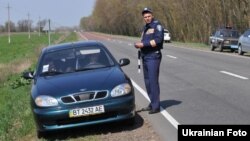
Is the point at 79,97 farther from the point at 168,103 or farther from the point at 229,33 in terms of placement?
the point at 229,33

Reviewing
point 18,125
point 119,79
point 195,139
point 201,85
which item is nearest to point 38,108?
point 119,79

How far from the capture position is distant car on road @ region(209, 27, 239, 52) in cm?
3347

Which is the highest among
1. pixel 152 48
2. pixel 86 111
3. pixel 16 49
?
pixel 152 48

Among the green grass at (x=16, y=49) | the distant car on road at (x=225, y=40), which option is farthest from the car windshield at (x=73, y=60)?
the green grass at (x=16, y=49)

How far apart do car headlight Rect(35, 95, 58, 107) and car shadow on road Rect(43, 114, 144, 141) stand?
65 cm

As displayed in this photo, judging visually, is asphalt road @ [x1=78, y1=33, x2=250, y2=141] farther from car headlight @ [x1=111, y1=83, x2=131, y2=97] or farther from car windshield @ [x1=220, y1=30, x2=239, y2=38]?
car windshield @ [x1=220, y1=30, x2=239, y2=38]

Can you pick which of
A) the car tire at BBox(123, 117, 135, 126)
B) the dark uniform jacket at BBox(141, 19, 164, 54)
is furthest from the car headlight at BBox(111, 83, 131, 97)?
the dark uniform jacket at BBox(141, 19, 164, 54)

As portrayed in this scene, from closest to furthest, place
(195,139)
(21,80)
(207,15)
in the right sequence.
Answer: (195,139) → (21,80) → (207,15)

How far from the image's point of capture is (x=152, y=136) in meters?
8.36

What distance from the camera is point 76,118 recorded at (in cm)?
844

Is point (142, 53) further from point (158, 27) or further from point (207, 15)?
point (207, 15)

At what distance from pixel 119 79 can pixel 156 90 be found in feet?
4.41

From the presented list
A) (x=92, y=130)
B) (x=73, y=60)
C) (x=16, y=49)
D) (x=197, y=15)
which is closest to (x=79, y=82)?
(x=92, y=130)

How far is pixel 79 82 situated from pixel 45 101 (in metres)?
0.66
